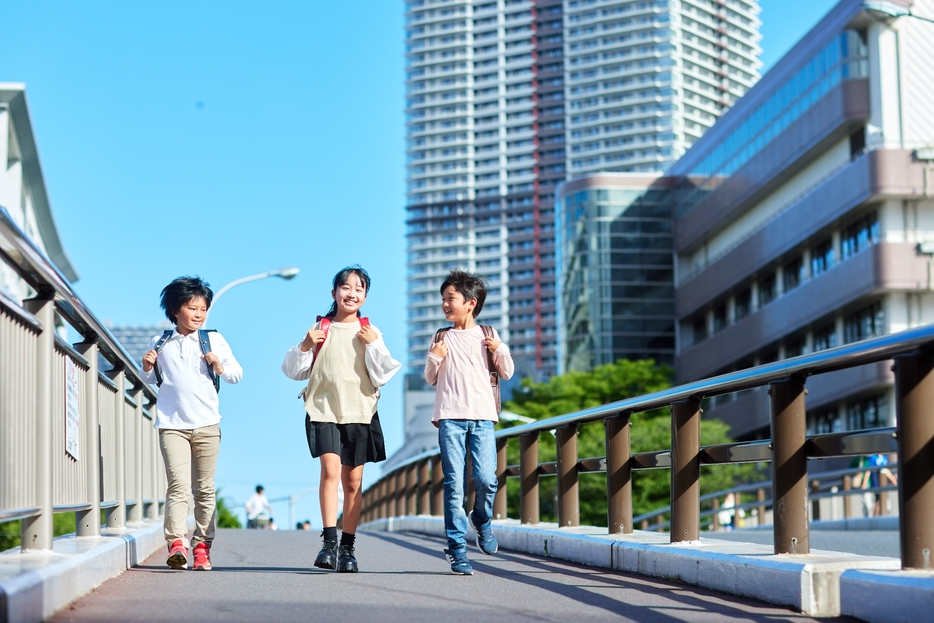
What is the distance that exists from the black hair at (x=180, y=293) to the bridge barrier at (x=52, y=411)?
37 cm

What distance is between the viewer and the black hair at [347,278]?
784 cm

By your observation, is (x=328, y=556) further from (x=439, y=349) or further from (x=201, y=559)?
(x=439, y=349)

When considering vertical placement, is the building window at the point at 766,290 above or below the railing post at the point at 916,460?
above

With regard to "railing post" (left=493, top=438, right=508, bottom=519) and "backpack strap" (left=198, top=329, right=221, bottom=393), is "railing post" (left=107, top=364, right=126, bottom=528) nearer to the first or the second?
"backpack strap" (left=198, top=329, right=221, bottom=393)

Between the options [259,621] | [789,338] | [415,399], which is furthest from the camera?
[415,399]

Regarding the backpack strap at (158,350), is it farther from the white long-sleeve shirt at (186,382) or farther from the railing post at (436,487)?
the railing post at (436,487)

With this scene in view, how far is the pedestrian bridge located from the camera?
509cm

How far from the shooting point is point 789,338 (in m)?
62.1

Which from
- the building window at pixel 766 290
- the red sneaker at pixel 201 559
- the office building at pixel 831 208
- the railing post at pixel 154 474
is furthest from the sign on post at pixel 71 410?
the building window at pixel 766 290

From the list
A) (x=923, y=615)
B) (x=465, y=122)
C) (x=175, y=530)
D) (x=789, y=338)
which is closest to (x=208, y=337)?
(x=175, y=530)

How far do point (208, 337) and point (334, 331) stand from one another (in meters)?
0.74

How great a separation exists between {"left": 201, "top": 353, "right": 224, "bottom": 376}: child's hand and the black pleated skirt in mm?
557

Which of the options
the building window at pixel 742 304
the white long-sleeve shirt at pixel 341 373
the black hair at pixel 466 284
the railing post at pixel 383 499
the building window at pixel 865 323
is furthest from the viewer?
the building window at pixel 742 304

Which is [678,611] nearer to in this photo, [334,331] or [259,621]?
[259,621]
